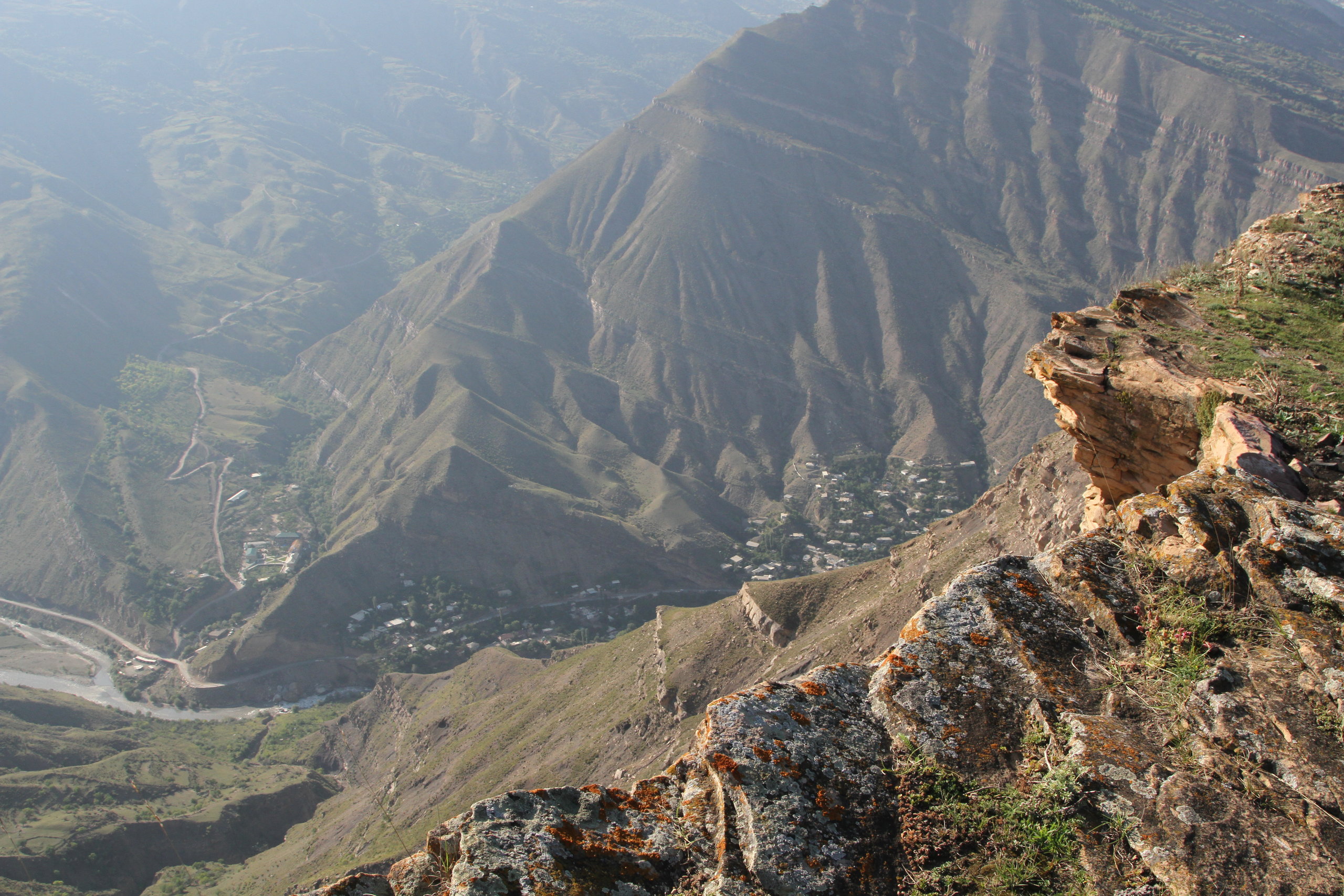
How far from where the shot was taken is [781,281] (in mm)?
152875

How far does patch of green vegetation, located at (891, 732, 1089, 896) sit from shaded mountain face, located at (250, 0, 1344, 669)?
96.0m

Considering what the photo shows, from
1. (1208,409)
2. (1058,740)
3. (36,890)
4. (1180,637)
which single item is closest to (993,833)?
(1058,740)

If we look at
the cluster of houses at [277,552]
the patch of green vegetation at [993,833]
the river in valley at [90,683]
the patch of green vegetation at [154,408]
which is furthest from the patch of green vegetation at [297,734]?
the patch of green vegetation at [993,833]

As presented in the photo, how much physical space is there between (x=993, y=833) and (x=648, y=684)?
4258cm

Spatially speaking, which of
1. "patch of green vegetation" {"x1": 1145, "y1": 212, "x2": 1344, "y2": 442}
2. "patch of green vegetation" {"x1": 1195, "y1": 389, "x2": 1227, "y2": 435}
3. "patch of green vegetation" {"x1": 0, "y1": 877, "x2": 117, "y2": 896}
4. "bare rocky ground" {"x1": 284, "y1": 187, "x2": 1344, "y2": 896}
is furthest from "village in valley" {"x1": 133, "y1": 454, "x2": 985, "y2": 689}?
"bare rocky ground" {"x1": 284, "y1": 187, "x2": 1344, "y2": 896}

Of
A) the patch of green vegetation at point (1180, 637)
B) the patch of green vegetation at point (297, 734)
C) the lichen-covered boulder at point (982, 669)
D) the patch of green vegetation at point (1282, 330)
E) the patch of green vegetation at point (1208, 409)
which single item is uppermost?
the patch of green vegetation at point (1282, 330)

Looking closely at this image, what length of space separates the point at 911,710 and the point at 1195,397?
9.78 meters

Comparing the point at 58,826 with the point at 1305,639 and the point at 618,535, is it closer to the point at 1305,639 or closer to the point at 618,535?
the point at 618,535

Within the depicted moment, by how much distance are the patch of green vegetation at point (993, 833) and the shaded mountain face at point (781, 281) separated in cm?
9601

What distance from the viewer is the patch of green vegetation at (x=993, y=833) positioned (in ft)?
20.7

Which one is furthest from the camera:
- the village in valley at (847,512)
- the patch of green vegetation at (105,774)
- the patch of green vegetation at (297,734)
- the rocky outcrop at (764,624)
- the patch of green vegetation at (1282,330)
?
the village in valley at (847,512)

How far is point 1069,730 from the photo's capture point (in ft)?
23.2

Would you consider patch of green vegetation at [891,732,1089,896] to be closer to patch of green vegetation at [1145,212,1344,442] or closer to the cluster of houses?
patch of green vegetation at [1145,212,1344,442]

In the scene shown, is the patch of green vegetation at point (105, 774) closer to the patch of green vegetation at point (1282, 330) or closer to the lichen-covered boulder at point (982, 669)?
the lichen-covered boulder at point (982, 669)
